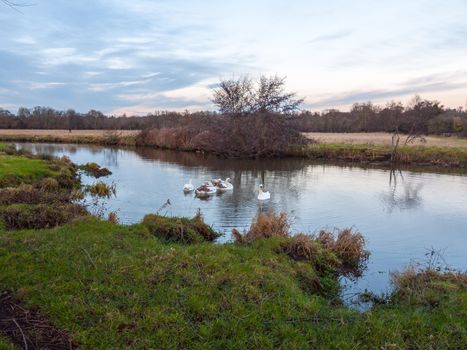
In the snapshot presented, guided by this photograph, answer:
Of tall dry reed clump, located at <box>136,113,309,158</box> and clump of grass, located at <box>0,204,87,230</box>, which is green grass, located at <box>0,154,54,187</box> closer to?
clump of grass, located at <box>0,204,87,230</box>

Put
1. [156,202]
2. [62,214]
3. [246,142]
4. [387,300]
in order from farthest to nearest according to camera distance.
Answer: [246,142], [156,202], [62,214], [387,300]

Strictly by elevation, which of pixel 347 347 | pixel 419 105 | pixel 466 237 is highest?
pixel 419 105

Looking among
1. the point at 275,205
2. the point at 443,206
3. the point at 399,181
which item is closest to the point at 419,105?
the point at 399,181

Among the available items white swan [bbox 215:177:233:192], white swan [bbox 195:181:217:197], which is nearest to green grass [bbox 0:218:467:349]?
white swan [bbox 195:181:217:197]

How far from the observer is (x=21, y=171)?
1906cm

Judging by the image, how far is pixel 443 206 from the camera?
60.4 ft

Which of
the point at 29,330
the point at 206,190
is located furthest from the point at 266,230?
the point at 206,190

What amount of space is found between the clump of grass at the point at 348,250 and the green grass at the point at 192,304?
2.72 m

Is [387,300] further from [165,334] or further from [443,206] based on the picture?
[443,206]

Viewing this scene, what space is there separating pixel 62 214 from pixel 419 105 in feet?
180

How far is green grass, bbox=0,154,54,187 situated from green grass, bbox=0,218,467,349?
10.8 m

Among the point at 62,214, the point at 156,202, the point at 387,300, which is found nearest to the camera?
the point at 387,300

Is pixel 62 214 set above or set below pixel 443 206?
above

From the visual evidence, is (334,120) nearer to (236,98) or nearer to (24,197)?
(236,98)
